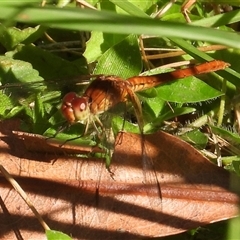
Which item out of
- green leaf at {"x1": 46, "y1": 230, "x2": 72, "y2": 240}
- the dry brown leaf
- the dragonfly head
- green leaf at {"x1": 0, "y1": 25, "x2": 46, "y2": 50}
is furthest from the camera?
green leaf at {"x1": 0, "y1": 25, "x2": 46, "y2": 50}

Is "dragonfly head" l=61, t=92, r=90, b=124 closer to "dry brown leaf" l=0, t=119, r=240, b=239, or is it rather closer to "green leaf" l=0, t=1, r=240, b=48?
"dry brown leaf" l=0, t=119, r=240, b=239

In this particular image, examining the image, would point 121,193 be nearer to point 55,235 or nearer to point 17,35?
point 55,235

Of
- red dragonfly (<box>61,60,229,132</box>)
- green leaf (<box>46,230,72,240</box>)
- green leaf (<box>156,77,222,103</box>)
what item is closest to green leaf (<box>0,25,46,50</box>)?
red dragonfly (<box>61,60,229,132</box>)

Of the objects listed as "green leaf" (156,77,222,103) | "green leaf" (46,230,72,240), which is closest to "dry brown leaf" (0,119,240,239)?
"green leaf" (46,230,72,240)

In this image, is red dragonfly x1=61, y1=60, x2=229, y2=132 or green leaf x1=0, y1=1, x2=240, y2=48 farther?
red dragonfly x1=61, y1=60, x2=229, y2=132

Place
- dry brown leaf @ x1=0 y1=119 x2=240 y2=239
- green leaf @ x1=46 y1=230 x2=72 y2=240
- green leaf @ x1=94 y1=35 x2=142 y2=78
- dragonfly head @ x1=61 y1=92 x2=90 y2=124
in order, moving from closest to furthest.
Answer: green leaf @ x1=46 y1=230 x2=72 y2=240
dry brown leaf @ x1=0 y1=119 x2=240 y2=239
dragonfly head @ x1=61 y1=92 x2=90 y2=124
green leaf @ x1=94 y1=35 x2=142 y2=78

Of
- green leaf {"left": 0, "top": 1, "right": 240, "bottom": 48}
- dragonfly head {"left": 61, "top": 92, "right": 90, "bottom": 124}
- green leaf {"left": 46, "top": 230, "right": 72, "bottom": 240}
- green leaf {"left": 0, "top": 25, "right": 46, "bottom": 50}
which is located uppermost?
green leaf {"left": 0, "top": 1, "right": 240, "bottom": 48}

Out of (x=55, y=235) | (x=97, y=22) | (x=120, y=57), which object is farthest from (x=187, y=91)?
(x=97, y=22)

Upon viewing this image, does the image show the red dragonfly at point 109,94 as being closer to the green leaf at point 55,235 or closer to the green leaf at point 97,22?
the green leaf at point 55,235

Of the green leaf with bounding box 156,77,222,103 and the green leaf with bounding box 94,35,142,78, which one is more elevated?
the green leaf with bounding box 94,35,142,78
